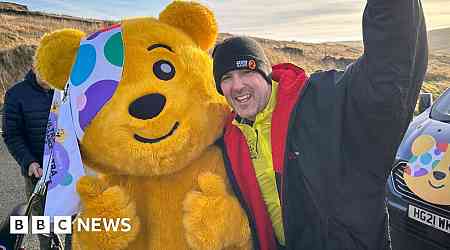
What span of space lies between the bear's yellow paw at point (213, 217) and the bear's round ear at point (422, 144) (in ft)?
6.26

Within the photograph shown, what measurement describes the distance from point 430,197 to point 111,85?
2.29 metres

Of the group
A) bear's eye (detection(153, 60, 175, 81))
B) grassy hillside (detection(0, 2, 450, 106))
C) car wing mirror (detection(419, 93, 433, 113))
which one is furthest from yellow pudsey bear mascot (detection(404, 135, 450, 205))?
grassy hillside (detection(0, 2, 450, 106))

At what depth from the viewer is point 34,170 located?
354 cm

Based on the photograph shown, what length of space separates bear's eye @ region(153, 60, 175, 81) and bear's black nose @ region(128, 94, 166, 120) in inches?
5.1

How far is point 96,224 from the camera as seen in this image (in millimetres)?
2475

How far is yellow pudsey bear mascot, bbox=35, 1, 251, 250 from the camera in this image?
2316 millimetres

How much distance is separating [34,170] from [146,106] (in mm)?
1657

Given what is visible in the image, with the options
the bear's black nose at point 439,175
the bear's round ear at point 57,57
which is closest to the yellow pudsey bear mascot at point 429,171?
the bear's black nose at point 439,175

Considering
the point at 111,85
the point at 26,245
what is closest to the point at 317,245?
the point at 111,85

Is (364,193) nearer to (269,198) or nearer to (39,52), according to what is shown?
(269,198)

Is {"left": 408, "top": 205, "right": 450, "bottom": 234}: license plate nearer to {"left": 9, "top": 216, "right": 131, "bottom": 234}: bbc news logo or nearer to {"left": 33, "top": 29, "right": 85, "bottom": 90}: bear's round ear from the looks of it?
{"left": 9, "top": 216, "right": 131, "bottom": 234}: bbc news logo

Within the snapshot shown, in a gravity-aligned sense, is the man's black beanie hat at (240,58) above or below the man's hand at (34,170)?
above

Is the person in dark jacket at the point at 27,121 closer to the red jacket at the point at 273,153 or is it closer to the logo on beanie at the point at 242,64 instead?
the red jacket at the point at 273,153

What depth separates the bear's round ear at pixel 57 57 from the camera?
262cm
